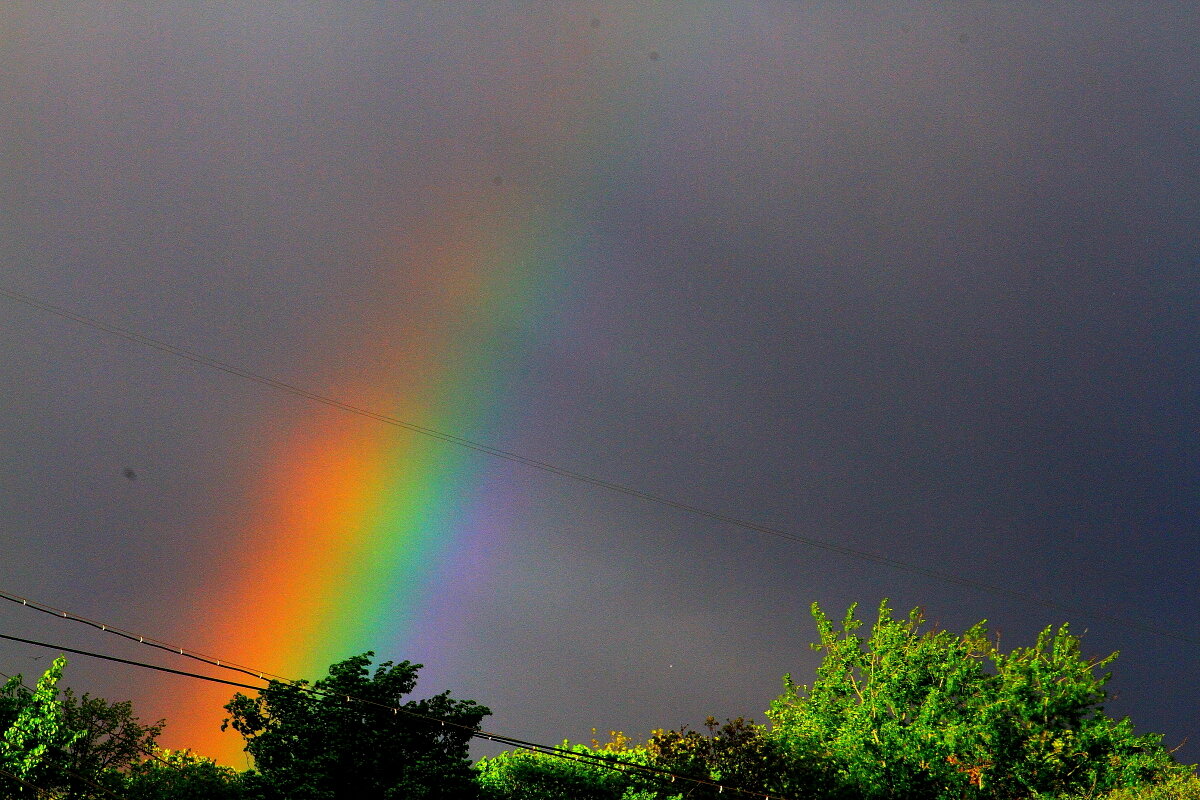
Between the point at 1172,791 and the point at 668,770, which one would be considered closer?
the point at 1172,791

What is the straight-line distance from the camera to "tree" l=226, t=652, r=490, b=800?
2928 cm

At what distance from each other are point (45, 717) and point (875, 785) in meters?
25.2

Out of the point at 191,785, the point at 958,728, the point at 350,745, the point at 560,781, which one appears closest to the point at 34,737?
the point at 191,785

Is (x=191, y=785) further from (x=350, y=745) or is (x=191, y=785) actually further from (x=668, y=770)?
(x=668, y=770)

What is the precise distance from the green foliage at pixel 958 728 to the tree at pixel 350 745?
41.3 feet

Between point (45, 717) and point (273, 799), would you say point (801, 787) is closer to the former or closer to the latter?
point (273, 799)

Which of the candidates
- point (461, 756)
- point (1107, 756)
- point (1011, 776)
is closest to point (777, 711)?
point (1011, 776)

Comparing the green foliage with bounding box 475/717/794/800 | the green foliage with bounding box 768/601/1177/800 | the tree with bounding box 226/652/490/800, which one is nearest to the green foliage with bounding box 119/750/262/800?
the tree with bounding box 226/652/490/800

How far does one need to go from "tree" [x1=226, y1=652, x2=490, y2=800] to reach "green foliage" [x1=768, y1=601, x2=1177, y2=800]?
41.3 ft

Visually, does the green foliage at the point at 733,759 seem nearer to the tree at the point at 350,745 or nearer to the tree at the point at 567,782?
the tree at the point at 567,782

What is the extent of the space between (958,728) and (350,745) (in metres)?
19.4

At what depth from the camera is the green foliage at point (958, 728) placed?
1336 inches

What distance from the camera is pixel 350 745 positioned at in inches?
1177

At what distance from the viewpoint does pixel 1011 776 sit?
34.0 meters
